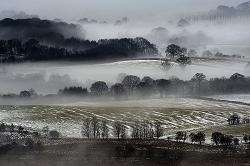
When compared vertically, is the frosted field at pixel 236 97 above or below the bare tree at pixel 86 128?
above

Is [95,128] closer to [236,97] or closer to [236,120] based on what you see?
[236,120]

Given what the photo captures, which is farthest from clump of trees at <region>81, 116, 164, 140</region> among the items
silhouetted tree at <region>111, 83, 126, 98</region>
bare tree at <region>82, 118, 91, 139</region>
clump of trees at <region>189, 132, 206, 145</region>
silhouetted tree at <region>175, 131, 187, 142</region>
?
silhouetted tree at <region>111, 83, 126, 98</region>

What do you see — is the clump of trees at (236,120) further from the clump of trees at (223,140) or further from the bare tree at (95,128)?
the bare tree at (95,128)

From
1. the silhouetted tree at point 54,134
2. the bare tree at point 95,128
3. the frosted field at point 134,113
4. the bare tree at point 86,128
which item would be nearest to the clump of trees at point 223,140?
the frosted field at point 134,113

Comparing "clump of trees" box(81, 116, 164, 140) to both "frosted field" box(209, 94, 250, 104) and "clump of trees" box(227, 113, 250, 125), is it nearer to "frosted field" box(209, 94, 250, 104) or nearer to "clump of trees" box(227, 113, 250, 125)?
"clump of trees" box(227, 113, 250, 125)

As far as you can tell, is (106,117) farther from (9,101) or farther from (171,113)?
(9,101)

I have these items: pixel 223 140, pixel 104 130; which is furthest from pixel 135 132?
pixel 223 140

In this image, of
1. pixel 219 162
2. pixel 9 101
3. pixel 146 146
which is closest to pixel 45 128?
pixel 146 146

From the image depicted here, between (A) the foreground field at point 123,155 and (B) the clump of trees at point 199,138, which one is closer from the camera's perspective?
(A) the foreground field at point 123,155
